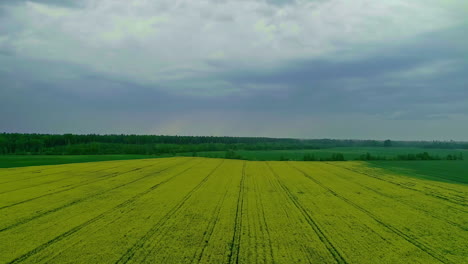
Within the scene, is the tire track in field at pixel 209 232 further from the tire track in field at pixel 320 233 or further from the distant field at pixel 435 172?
the distant field at pixel 435 172

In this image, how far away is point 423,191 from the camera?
15.4 m

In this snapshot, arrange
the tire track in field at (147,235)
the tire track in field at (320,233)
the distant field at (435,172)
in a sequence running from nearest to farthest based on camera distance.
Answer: the tire track in field at (147,235)
the tire track in field at (320,233)
the distant field at (435,172)

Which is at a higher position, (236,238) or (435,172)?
(236,238)

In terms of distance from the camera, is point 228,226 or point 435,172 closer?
point 228,226

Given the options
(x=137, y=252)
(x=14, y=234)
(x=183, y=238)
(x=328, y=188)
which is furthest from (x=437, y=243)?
(x=14, y=234)

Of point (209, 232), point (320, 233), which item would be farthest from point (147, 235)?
point (320, 233)

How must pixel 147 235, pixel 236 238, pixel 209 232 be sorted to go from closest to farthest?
1. pixel 236 238
2. pixel 147 235
3. pixel 209 232

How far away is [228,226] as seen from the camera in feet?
26.9

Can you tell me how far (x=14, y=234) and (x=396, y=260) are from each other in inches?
371

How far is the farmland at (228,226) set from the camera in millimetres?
6176

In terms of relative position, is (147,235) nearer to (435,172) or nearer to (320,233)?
(320,233)

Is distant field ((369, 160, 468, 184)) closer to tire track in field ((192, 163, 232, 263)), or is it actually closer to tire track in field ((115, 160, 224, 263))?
tire track in field ((192, 163, 232, 263))

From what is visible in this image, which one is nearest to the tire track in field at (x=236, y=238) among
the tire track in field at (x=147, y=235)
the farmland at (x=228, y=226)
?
the farmland at (x=228, y=226)

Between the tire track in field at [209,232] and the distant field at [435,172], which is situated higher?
the tire track in field at [209,232]
